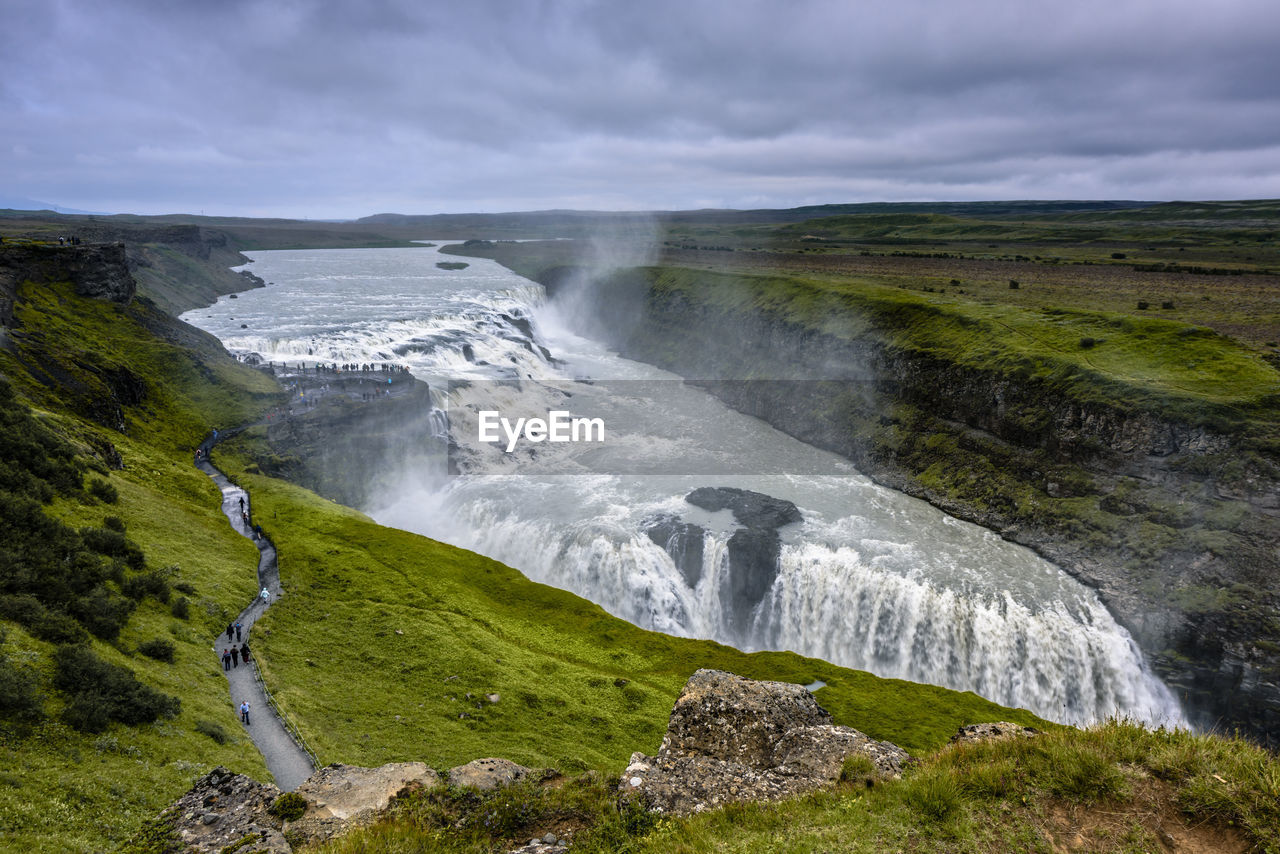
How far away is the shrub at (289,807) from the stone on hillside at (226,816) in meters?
0.13

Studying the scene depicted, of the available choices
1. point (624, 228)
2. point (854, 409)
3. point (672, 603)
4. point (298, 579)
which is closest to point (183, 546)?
point (298, 579)

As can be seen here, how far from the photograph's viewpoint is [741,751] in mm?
13930

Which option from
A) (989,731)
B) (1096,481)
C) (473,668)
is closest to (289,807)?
(989,731)

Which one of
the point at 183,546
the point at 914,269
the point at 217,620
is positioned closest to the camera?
the point at 217,620

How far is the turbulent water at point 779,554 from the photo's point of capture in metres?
38.9

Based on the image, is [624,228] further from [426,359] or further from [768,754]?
[768,754]

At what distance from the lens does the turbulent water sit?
38875 mm

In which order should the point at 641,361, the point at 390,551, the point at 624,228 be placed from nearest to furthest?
1. the point at 390,551
2. the point at 641,361
3. the point at 624,228

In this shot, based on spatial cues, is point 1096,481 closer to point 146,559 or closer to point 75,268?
point 146,559

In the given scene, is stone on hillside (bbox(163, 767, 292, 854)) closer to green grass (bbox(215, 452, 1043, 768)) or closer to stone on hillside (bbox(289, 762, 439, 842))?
stone on hillside (bbox(289, 762, 439, 842))

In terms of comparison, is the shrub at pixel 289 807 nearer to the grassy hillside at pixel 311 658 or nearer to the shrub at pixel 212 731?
the grassy hillside at pixel 311 658

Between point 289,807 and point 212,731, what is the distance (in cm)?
1439

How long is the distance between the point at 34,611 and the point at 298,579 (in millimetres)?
15858

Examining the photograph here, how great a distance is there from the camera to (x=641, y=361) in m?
108
